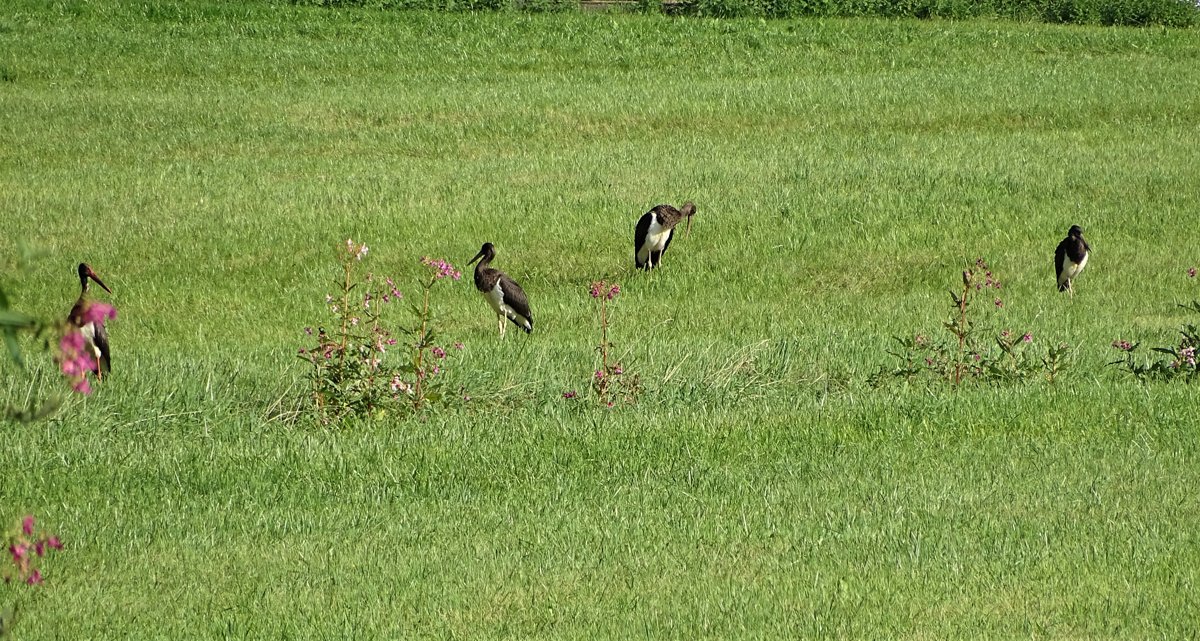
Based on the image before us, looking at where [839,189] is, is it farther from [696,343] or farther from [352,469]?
[352,469]

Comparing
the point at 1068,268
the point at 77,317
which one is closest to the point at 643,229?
the point at 1068,268

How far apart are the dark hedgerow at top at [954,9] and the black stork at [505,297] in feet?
71.2

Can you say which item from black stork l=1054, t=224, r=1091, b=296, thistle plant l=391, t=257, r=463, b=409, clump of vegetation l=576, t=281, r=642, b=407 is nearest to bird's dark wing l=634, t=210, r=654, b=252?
black stork l=1054, t=224, r=1091, b=296

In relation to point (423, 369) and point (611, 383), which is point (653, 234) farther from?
point (423, 369)

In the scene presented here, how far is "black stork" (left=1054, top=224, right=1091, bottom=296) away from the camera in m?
15.4

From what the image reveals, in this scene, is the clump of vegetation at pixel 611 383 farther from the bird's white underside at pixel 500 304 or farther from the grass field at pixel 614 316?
the bird's white underside at pixel 500 304

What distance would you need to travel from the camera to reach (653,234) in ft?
52.2

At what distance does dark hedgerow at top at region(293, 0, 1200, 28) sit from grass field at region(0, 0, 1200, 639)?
1.84 meters

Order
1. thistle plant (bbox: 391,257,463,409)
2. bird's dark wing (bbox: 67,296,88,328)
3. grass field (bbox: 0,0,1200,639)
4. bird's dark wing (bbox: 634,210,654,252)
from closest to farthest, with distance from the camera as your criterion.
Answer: bird's dark wing (bbox: 67,296,88,328) → grass field (bbox: 0,0,1200,639) → thistle plant (bbox: 391,257,463,409) → bird's dark wing (bbox: 634,210,654,252)

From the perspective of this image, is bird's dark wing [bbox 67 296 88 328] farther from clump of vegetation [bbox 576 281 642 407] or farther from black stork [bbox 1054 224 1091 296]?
black stork [bbox 1054 224 1091 296]

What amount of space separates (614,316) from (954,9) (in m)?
24.4

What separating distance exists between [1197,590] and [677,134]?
17469mm

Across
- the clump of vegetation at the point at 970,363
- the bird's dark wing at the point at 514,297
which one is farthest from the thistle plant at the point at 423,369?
the bird's dark wing at the point at 514,297

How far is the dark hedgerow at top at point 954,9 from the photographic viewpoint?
34688mm
